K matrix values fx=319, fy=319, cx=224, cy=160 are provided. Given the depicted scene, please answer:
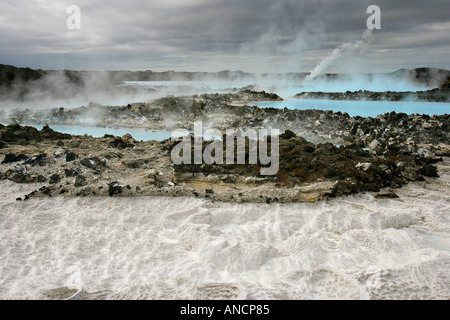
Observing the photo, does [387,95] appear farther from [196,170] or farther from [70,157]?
[70,157]

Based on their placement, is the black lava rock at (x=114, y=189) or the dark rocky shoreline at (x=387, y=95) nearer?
the black lava rock at (x=114, y=189)

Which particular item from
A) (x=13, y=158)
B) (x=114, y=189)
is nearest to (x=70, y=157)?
(x=13, y=158)

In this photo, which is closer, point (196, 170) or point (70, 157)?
point (196, 170)

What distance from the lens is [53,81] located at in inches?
1441

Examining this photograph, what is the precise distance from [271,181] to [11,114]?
23385 mm

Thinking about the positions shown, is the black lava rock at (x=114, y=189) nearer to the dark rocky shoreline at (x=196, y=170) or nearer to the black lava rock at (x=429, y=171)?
the dark rocky shoreline at (x=196, y=170)

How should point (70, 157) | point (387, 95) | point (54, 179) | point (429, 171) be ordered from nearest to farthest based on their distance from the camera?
point (54, 179)
point (429, 171)
point (70, 157)
point (387, 95)

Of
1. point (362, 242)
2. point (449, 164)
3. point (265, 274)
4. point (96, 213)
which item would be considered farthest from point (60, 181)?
point (449, 164)

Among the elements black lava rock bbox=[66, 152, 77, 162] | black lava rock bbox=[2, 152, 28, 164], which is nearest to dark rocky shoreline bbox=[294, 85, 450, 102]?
black lava rock bbox=[66, 152, 77, 162]

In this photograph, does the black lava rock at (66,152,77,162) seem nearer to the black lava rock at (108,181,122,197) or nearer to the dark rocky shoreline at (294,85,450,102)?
the black lava rock at (108,181,122,197)

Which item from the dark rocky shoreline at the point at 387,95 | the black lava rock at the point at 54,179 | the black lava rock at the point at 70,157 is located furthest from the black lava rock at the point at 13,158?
the dark rocky shoreline at the point at 387,95

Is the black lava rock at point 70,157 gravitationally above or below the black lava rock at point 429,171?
above

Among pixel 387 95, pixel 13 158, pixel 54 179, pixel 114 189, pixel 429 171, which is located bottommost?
pixel 114 189
